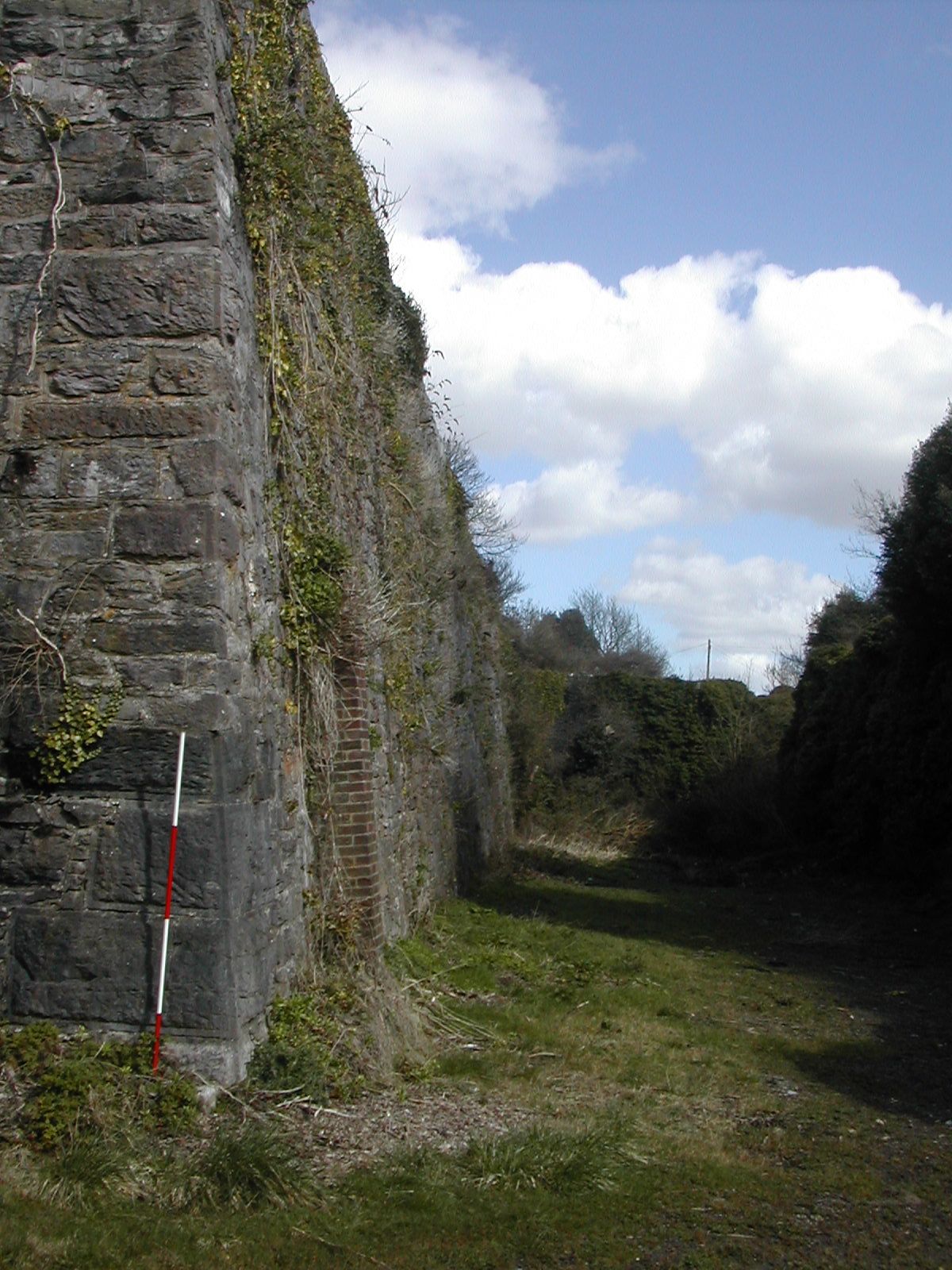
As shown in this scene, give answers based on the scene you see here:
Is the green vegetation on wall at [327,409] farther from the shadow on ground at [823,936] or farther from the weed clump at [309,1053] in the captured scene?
the shadow on ground at [823,936]

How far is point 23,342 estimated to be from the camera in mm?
5758

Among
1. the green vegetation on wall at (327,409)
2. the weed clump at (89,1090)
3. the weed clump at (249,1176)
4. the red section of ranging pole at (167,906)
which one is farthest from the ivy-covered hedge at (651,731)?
the weed clump at (249,1176)

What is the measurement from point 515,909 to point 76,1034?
329 inches

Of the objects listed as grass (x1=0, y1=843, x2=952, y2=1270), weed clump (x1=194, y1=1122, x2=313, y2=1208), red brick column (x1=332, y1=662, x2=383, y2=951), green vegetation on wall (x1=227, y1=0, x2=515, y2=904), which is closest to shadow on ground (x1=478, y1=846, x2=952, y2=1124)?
grass (x1=0, y1=843, x2=952, y2=1270)

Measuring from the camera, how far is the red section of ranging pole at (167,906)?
16.7ft

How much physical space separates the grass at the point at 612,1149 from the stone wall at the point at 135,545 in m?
0.97

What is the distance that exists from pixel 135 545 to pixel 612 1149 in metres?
3.33

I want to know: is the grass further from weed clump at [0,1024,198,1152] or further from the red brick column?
the red brick column

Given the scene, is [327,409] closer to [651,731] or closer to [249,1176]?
[249,1176]

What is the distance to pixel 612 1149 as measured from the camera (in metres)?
4.98

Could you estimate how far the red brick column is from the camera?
7434 millimetres

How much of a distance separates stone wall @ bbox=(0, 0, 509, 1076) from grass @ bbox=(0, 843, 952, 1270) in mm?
969

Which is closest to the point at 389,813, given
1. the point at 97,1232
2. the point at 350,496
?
the point at 350,496

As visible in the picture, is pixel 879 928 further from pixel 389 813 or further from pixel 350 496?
pixel 350 496
